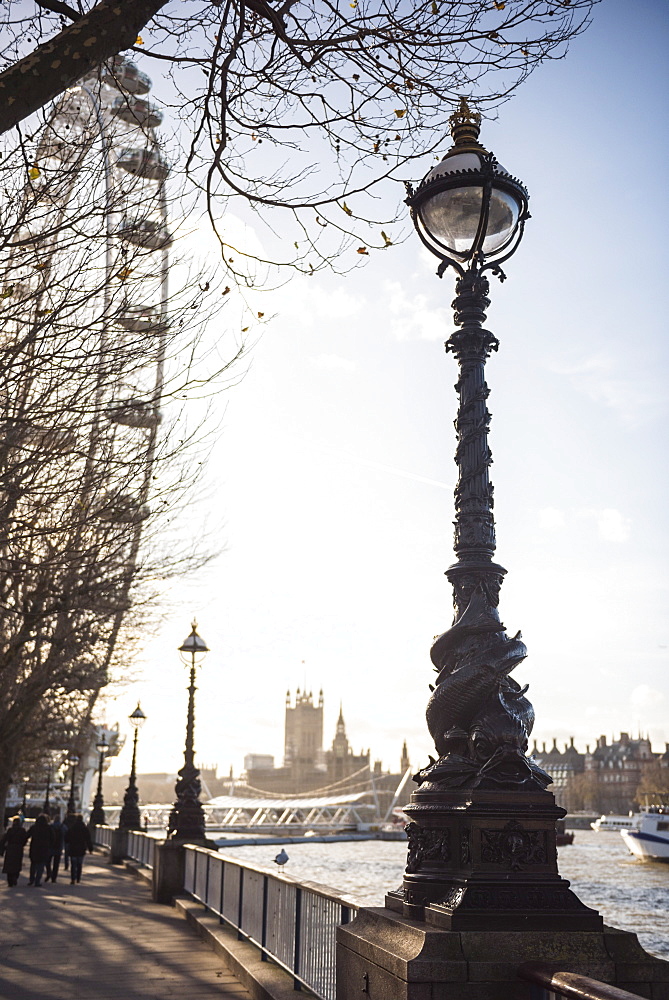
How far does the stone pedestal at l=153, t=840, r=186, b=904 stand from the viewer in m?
17.2

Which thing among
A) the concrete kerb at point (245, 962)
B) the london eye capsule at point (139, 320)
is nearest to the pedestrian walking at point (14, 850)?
the concrete kerb at point (245, 962)

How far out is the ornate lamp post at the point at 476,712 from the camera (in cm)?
429

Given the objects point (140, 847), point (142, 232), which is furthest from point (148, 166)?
point (140, 847)

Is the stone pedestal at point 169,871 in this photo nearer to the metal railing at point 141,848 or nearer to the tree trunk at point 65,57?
the metal railing at point 141,848

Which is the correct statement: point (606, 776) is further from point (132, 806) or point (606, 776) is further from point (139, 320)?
point (139, 320)

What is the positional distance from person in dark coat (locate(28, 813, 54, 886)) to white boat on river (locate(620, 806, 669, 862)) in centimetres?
6857

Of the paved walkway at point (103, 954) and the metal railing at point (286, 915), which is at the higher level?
the metal railing at point (286, 915)

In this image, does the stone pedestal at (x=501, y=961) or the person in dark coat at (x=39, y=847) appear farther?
the person in dark coat at (x=39, y=847)

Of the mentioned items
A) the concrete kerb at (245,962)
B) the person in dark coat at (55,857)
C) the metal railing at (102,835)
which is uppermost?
the concrete kerb at (245,962)

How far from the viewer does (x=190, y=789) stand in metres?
19.7

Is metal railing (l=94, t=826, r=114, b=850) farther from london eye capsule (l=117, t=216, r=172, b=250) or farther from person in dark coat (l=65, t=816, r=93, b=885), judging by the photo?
london eye capsule (l=117, t=216, r=172, b=250)

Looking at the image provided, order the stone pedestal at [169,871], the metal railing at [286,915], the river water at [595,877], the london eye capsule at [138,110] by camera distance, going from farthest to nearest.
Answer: the river water at [595,877] < the stone pedestal at [169,871] < the metal railing at [286,915] < the london eye capsule at [138,110]

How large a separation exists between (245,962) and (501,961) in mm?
6200

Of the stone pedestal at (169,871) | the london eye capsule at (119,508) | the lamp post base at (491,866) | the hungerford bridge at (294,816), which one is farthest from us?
the hungerford bridge at (294,816)
